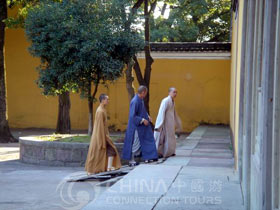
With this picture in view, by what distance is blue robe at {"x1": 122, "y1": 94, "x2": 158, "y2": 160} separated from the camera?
1070 cm

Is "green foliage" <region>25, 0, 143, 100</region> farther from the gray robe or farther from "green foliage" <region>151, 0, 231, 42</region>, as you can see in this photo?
"green foliage" <region>151, 0, 231, 42</region>

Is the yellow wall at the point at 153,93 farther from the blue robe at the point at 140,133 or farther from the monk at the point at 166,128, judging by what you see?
the blue robe at the point at 140,133

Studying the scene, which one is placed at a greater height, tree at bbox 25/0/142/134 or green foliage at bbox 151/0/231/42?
green foliage at bbox 151/0/231/42

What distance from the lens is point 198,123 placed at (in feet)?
72.1

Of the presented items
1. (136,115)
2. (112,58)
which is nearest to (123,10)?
(112,58)

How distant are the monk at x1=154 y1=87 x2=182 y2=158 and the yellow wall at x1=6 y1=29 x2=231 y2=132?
1052 centimetres

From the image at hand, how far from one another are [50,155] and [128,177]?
178 inches

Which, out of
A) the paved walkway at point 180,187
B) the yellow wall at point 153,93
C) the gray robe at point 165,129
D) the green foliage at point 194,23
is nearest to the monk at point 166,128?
the gray robe at point 165,129

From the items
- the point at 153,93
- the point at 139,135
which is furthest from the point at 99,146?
the point at 153,93

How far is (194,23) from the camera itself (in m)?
30.8

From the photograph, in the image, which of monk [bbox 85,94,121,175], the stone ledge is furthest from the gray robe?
the stone ledge

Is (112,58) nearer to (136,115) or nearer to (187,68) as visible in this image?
(136,115)

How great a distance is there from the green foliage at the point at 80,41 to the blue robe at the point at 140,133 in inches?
93.4

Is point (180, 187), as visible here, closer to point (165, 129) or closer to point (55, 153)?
point (165, 129)
